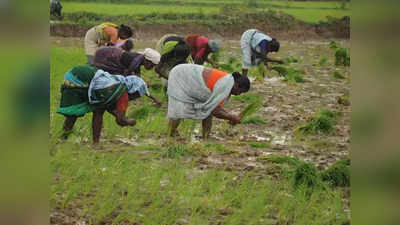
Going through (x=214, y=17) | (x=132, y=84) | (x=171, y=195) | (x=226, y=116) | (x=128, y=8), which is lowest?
(x=171, y=195)

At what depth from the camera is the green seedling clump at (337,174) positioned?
3555 millimetres

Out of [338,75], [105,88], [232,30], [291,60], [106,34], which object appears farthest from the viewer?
[291,60]

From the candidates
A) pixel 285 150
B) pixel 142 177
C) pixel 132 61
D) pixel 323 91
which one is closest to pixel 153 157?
pixel 142 177

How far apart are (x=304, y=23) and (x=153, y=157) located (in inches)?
82.6

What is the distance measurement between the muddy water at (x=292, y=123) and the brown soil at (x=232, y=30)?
0.15m

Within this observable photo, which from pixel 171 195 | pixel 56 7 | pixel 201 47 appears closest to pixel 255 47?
pixel 201 47

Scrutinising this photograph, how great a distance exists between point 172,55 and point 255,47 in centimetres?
125

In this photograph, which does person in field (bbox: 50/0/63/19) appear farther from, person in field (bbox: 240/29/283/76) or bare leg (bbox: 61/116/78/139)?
person in field (bbox: 240/29/283/76)

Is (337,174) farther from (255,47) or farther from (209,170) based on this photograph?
(255,47)

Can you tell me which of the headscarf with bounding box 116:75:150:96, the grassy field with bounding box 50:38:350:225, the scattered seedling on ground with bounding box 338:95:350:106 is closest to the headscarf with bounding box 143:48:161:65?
the grassy field with bounding box 50:38:350:225

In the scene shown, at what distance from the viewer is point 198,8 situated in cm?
504

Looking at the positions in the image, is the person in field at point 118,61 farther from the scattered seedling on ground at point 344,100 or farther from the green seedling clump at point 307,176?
the green seedling clump at point 307,176

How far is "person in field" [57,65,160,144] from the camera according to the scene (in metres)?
3.92
